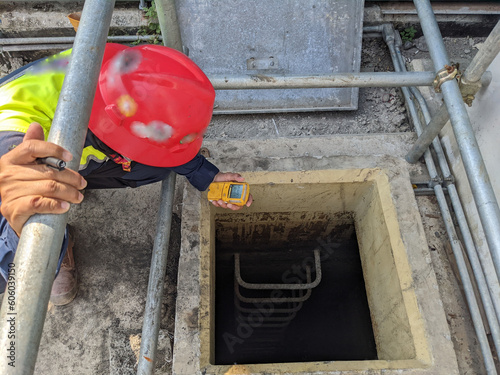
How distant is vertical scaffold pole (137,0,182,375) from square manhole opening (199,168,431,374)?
0.25m

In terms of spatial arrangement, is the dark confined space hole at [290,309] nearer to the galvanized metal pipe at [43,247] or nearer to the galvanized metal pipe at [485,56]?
the galvanized metal pipe at [485,56]

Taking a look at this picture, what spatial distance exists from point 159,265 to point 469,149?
1.58 meters

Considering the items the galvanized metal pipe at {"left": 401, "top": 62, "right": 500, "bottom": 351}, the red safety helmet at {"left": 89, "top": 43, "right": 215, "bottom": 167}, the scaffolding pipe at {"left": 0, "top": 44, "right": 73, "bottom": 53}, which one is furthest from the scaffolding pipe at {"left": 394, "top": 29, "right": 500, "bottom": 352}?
the scaffolding pipe at {"left": 0, "top": 44, "right": 73, "bottom": 53}

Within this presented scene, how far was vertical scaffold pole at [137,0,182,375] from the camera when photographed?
187cm

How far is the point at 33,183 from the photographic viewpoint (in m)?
1.10

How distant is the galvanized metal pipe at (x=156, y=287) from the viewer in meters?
1.86

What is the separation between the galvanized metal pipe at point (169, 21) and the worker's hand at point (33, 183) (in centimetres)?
113

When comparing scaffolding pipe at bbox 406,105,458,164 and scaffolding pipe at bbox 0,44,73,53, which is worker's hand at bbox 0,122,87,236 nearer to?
scaffolding pipe at bbox 406,105,458,164

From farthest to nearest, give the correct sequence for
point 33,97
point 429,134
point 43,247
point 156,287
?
point 429,134 → point 156,287 → point 33,97 → point 43,247

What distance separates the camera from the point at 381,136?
2797mm

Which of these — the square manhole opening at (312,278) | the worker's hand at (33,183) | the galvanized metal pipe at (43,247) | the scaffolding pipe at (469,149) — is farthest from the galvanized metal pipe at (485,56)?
the worker's hand at (33,183)

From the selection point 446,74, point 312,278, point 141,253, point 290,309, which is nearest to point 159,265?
point 141,253

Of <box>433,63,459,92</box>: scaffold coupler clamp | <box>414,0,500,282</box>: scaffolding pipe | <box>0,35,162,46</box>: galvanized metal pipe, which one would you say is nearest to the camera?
<box>414,0,500,282</box>: scaffolding pipe

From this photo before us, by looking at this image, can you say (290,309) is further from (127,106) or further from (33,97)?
(33,97)
